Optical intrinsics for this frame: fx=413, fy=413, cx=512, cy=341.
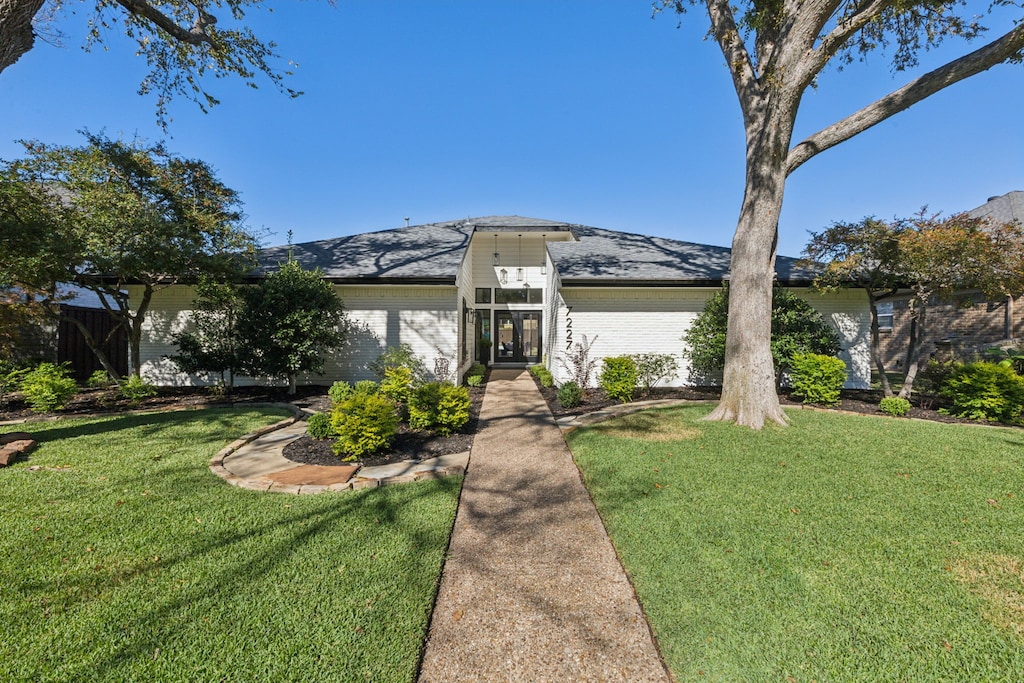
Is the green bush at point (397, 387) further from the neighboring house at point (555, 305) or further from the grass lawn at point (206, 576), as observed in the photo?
the grass lawn at point (206, 576)

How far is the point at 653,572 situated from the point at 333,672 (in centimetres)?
189

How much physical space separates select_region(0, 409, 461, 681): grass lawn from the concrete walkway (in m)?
0.16

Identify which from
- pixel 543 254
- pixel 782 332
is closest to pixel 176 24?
pixel 543 254

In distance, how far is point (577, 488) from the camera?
4180mm

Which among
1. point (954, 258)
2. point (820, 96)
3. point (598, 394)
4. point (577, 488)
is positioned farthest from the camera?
point (598, 394)

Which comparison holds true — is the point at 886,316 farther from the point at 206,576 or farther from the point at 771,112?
the point at 206,576

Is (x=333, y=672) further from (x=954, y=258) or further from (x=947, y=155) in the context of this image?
(x=947, y=155)

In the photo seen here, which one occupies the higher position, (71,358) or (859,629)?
(71,358)

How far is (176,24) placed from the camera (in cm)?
652

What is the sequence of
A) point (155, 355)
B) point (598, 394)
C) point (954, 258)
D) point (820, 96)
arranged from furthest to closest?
point (155, 355), point (598, 394), point (820, 96), point (954, 258)

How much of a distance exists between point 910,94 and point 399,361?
10041mm

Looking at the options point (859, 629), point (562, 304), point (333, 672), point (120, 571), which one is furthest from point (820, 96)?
point (120, 571)

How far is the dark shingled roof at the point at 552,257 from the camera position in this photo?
10266 mm

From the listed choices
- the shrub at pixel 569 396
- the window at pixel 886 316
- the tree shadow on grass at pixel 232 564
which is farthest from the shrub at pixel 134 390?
the window at pixel 886 316
